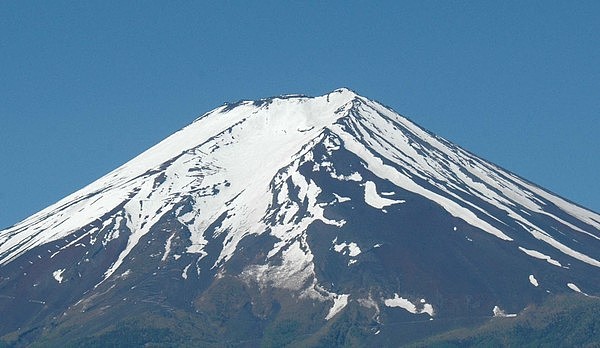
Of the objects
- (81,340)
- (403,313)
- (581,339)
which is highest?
(81,340)

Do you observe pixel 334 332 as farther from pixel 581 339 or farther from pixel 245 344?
pixel 581 339

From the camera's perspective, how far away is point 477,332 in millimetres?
193500

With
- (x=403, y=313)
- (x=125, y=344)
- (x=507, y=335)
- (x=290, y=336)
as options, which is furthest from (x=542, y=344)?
(x=125, y=344)

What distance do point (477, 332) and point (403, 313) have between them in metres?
10.2

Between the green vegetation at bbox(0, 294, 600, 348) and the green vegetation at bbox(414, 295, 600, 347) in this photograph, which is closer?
the green vegetation at bbox(414, 295, 600, 347)

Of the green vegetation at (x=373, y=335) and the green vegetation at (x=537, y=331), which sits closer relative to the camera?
the green vegetation at (x=537, y=331)

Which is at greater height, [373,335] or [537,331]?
[373,335]

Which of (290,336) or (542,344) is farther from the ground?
(290,336)

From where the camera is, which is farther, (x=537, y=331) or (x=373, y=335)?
(x=373, y=335)

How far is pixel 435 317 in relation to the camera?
651 feet

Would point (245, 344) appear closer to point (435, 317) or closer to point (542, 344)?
point (435, 317)

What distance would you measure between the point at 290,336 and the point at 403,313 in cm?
1418

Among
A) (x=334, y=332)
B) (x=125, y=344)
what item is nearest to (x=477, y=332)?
(x=334, y=332)

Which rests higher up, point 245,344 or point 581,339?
point 245,344
